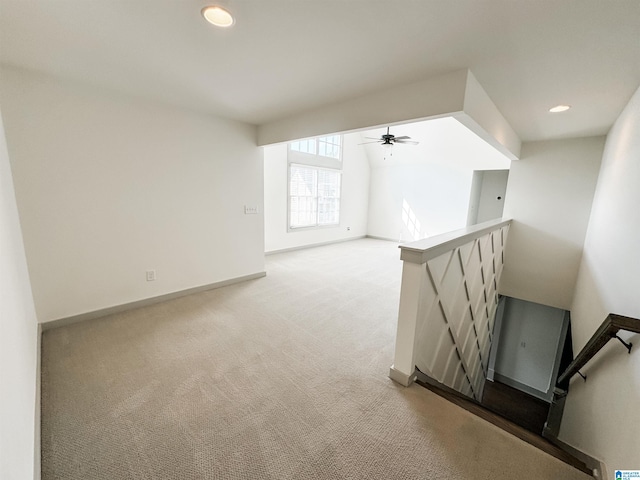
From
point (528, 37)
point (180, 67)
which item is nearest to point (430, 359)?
point (528, 37)

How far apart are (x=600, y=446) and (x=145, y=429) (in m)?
2.72

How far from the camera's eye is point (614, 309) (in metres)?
1.93

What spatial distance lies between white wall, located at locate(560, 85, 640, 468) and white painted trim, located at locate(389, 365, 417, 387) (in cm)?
101

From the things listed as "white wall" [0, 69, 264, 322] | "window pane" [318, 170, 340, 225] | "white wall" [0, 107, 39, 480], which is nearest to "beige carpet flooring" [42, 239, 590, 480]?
"white wall" [0, 107, 39, 480]

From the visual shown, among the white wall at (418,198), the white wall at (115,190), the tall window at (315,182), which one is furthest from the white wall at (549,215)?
the white wall at (115,190)

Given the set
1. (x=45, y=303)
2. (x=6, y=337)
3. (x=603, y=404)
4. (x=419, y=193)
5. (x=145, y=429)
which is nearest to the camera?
(x=6, y=337)

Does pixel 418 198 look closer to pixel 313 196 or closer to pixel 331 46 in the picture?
pixel 313 196

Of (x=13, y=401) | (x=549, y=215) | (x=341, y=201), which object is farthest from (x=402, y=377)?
(x=341, y=201)

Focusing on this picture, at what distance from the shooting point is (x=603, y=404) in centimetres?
166

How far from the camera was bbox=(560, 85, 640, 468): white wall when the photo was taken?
1325 mm

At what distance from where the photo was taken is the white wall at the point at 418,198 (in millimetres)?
6711

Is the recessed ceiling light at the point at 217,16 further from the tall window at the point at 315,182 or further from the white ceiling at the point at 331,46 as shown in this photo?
the tall window at the point at 315,182

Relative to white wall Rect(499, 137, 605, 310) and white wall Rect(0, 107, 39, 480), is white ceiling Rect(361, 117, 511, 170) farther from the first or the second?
white wall Rect(0, 107, 39, 480)

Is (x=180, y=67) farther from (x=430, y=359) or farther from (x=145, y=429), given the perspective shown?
(x=430, y=359)
